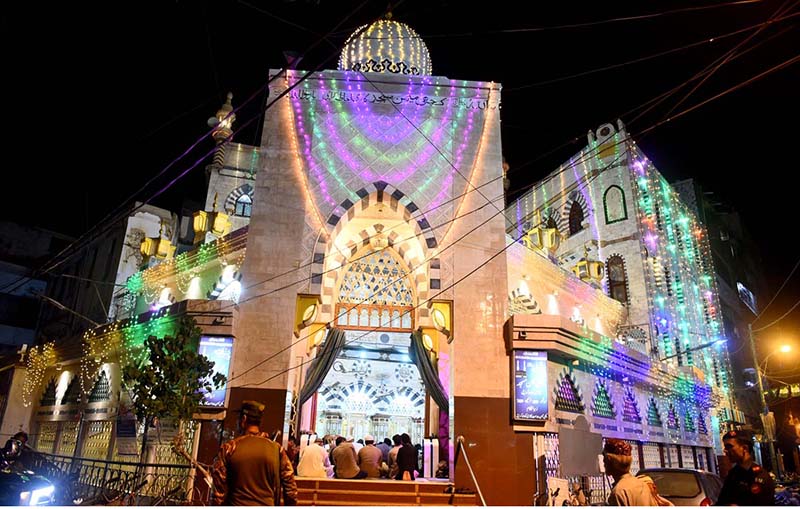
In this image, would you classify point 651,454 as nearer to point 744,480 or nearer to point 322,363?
point 322,363

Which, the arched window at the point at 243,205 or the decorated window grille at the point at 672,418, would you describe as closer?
the decorated window grille at the point at 672,418

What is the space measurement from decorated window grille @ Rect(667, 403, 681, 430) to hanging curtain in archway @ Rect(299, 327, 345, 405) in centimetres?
1172

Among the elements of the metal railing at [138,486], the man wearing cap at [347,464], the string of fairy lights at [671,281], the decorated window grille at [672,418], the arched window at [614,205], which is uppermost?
the arched window at [614,205]

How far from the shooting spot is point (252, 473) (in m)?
3.69

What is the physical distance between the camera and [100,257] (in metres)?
22.3

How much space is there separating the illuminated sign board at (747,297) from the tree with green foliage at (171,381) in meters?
35.6

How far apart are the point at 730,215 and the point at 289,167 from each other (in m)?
36.0

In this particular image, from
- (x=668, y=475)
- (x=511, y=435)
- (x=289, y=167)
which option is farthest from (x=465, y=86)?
(x=668, y=475)

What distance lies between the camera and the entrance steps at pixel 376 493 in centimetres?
929

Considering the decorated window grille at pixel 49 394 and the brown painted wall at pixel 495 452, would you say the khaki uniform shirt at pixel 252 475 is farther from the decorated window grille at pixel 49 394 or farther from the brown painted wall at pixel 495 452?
the decorated window grille at pixel 49 394

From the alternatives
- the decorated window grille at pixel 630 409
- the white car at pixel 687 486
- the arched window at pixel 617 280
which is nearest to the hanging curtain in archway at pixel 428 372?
the white car at pixel 687 486

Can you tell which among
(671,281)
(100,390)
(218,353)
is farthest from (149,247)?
(671,281)

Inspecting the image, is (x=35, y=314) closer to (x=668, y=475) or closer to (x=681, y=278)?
(x=668, y=475)

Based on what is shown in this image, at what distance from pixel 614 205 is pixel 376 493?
710 inches
